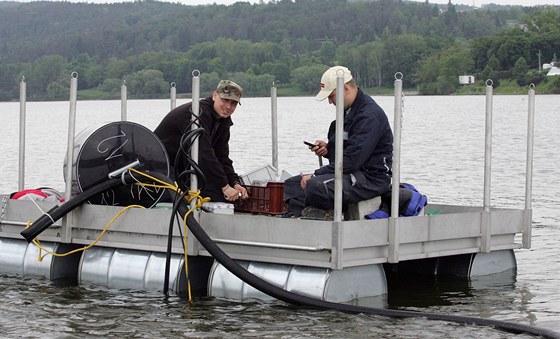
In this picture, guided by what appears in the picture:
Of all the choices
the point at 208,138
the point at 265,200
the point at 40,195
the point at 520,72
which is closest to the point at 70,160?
the point at 40,195

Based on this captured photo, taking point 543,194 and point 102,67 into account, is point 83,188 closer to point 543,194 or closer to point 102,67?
point 543,194

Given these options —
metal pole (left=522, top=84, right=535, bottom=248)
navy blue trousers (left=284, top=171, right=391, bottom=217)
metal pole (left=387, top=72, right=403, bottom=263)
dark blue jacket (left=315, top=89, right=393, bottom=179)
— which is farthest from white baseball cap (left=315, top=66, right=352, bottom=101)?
metal pole (left=522, top=84, right=535, bottom=248)

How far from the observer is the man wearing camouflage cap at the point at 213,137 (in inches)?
486

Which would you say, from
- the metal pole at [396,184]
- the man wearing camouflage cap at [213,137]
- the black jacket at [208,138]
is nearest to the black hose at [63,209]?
the man wearing camouflage cap at [213,137]

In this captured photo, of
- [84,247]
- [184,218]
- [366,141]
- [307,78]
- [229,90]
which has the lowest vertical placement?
[84,247]

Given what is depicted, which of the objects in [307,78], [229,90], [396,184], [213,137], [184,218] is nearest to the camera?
[396,184]

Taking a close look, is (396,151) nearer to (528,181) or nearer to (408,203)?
(408,203)

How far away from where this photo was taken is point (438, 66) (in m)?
125

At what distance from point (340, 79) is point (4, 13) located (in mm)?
191582

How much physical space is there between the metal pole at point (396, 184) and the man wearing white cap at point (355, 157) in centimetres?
40

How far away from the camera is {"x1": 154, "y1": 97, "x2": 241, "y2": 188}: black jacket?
12.3 meters

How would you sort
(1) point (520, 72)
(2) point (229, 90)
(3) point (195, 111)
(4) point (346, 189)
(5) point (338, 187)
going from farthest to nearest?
(1) point (520, 72), (2) point (229, 90), (3) point (195, 111), (4) point (346, 189), (5) point (338, 187)

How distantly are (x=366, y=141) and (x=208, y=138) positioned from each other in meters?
1.90

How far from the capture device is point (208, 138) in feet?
40.6
